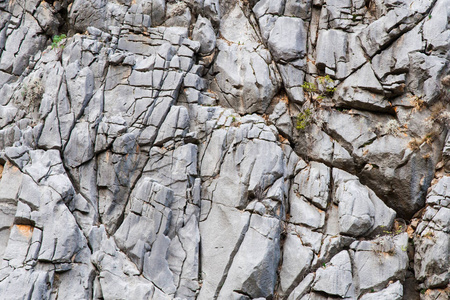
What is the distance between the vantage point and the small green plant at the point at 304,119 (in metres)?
17.8

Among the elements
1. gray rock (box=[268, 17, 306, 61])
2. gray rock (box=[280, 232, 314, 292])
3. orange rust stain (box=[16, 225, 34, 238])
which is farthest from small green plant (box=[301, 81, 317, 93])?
orange rust stain (box=[16, 225, 34, 238])

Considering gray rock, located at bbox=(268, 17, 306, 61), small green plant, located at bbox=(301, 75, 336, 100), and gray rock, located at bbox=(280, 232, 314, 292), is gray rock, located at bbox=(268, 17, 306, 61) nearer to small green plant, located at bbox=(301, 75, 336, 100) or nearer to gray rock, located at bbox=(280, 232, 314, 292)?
small green plant, located at bbox=(301, 75, 336, 100)

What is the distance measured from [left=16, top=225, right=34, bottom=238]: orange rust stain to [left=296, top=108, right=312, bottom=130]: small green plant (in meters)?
10.6

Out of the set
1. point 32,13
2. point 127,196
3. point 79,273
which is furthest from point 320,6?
point 79,273

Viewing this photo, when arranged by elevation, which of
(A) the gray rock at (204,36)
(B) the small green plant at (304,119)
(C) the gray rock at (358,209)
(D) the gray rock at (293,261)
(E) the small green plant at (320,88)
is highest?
(A) the gray rock at (204,36)

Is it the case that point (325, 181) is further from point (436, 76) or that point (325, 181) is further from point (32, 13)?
point (32, 13)

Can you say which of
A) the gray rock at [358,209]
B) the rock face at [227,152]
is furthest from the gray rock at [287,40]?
the gray rock at [358,209]

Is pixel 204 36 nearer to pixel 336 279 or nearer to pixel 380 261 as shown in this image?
pixel 336 279

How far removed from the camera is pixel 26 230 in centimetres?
1520

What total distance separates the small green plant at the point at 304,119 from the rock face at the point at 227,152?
0.08 meters

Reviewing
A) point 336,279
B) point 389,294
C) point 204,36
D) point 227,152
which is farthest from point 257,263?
point 204,36

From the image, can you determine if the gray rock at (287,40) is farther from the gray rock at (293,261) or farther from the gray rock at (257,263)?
the gray rock at (293,261)

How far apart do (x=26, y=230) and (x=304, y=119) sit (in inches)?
436

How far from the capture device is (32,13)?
65.2ft
